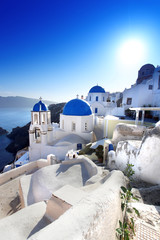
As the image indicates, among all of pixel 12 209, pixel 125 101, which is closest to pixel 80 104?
pixel 125 101

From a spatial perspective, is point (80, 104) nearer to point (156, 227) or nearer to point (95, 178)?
point (95, 178)

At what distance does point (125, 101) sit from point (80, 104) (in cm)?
707

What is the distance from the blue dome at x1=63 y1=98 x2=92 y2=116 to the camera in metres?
16.6

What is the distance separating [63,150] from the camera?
13.5 m

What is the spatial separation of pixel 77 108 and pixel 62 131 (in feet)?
13.0

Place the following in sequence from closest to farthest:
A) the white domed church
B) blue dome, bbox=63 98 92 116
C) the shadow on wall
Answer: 1. the shadow on wall
2. the white domed church
3. blue dome, bbox=63 98 92 116

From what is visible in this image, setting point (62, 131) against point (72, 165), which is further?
point (62, 131)

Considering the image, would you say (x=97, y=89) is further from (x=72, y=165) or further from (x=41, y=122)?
(x=72, y=165)

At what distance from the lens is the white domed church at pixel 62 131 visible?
13992mm

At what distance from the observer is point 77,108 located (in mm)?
16750

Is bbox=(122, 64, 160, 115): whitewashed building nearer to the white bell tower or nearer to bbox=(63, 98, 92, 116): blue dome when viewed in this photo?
bbox=(63, 98, 92, 116): blue dome

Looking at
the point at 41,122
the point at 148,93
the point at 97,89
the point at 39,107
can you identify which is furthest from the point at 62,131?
the point at 97,89

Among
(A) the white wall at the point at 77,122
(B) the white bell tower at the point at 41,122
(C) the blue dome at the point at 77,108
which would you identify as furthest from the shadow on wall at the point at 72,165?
(C) the blue dome at the point at 77,108

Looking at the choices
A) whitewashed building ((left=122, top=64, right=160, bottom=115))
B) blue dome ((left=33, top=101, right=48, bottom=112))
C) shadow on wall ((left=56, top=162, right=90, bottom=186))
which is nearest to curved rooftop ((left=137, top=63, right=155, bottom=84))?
whitewashed building ((left=122, top=64, right=160, bottom=115))
